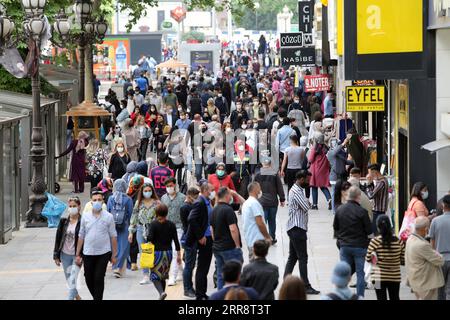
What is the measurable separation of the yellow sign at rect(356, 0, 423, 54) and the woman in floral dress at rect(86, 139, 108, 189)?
382 inches

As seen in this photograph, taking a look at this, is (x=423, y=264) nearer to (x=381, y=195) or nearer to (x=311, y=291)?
(x=311, y=291)

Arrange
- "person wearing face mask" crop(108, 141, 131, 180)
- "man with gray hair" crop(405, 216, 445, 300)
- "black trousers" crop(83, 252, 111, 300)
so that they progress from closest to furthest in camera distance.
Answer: "man with gray hair" crop(405, 216, 445, 300) → "black trousers" crop(83, 252, 111, 300) → "person wearing face mask" crop(108, 141, 131, 180)

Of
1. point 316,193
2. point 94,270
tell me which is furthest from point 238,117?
point 94,270

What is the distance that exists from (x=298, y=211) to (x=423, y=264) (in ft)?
8.92

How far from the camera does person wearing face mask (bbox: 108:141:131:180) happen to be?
2553 centimetres

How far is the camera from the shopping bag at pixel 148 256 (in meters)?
17.0

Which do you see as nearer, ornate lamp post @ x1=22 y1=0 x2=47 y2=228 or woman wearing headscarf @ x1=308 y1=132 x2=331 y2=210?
ornate lamp post @ x1=22 y1=0 x2=47 y2=228

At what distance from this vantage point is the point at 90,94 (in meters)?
38.4

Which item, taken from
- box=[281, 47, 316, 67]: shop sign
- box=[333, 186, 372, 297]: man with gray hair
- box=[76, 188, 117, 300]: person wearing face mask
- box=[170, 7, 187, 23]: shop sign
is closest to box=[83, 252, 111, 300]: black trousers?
box=[76, 188, 117, 300]: person wearing face mask

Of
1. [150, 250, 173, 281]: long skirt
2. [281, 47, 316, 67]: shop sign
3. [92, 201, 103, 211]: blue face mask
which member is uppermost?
[281, 47, 316, 67]: shop sign

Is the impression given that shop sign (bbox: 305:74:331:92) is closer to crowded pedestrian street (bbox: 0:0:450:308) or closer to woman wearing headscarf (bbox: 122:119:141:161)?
crowded pedestrian street (bbox: 0:0:450:308)
